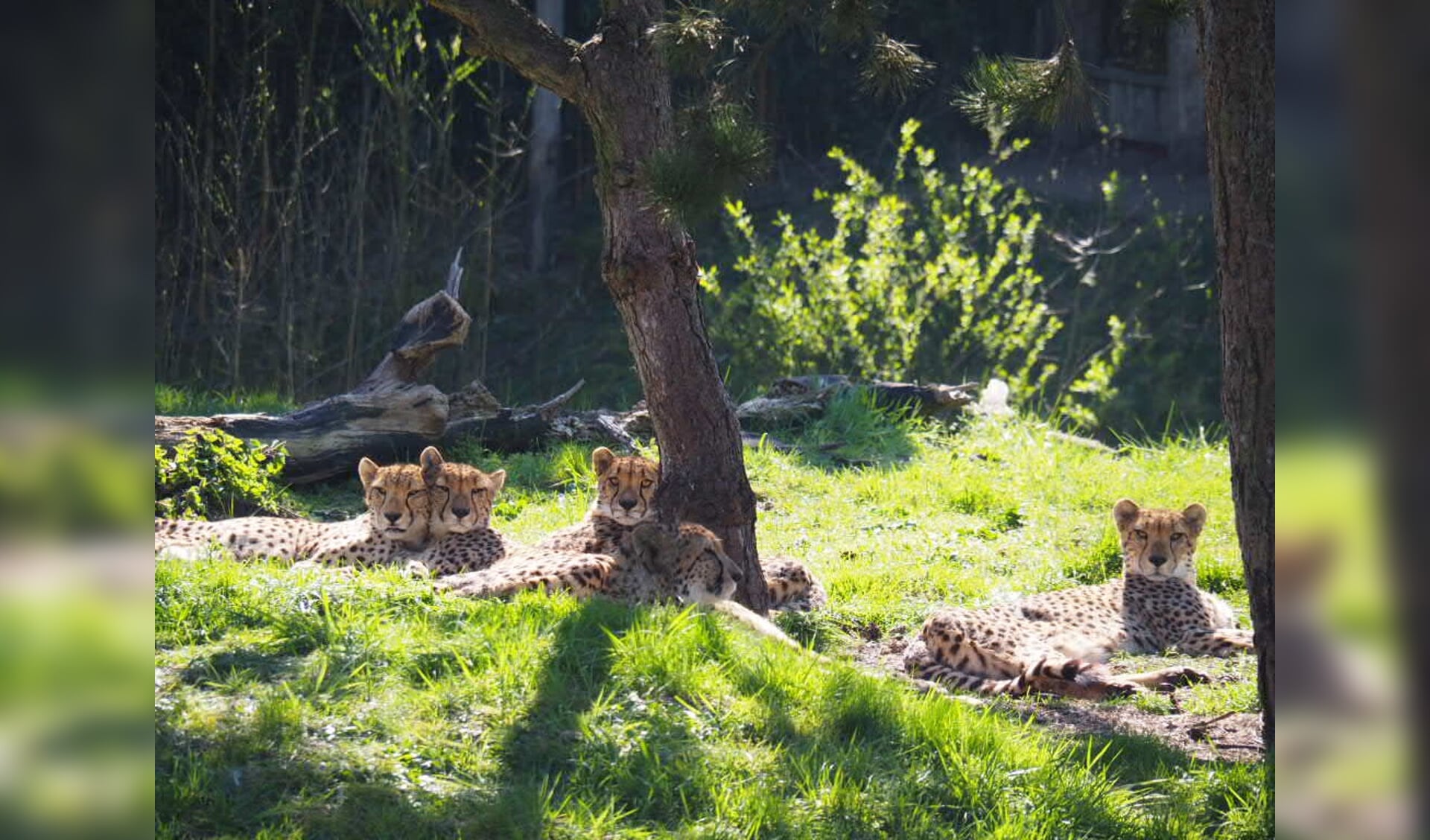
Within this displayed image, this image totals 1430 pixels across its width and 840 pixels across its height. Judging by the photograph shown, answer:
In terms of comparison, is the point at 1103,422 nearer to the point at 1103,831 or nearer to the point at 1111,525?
the point at 1111,525

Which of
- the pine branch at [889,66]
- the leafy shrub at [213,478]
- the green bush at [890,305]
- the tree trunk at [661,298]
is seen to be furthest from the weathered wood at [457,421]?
the pine branch at [889,66]

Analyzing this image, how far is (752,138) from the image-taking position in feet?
12.5

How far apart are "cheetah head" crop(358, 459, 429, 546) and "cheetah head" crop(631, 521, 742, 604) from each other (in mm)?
1139

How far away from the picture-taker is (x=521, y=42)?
4855 millimetres

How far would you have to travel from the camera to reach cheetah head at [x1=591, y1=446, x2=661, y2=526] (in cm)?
587

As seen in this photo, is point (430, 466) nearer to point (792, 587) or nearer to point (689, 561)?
point (689, 561)

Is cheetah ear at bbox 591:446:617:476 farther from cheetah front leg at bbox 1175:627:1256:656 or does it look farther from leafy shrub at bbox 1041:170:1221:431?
leafy shrub at bbox 1041:170:1221:431

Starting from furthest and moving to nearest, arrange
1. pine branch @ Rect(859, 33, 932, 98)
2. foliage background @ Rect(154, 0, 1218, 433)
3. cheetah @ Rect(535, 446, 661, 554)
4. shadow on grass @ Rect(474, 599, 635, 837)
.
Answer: foliage background @ Rect(154, 0, 1218, 433), cheetah @ Rect(535, 446, 661, 554), pine branch @ Rect(859, 33, 932, 98), shadow on grass @ Rect(474, 599, 635, 837)

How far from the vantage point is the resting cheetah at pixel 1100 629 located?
16.0 feet

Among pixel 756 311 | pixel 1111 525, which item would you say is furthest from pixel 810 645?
pixel 756 311

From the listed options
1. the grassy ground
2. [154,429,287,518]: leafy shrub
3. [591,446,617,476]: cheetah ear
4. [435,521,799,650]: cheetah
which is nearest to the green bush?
[154,429,287,518]: leafy shrub

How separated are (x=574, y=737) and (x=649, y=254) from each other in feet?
6.84

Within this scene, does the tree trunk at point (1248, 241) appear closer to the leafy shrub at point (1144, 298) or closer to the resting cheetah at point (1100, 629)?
the resting cheetah at point (1100, 629)
